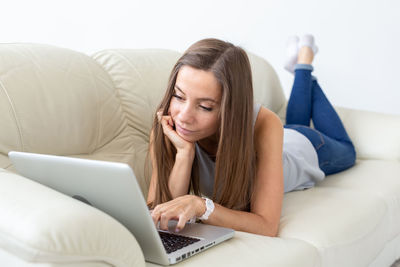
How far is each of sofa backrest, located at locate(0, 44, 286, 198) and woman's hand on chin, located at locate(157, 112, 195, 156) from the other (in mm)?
311

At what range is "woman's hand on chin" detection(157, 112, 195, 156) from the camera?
155 cm

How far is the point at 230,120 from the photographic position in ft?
4.71

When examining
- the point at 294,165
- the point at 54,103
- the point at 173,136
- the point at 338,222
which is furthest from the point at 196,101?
the point at 294,165

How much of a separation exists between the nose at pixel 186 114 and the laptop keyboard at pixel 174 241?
317 mm

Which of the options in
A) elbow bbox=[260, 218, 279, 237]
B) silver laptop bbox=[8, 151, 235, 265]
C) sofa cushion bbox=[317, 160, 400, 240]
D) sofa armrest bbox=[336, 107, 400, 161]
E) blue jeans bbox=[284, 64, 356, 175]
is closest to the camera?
silver laptop bbox=[8, 151, 235, 265]

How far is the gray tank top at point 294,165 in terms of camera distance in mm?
1727

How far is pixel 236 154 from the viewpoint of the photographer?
4.90 feet

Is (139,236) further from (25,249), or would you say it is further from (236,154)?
(236,154)

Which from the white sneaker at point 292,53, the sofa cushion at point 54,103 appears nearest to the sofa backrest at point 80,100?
the sofa cushion at point 54,103

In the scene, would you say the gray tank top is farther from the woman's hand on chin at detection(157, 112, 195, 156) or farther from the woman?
the woman's hand on chin at detection(157, 112, 195, 156)

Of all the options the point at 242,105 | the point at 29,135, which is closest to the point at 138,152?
the point at 29,135

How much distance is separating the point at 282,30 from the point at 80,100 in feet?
7.00

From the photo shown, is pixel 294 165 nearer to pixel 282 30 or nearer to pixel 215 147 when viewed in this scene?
pixel 215 147

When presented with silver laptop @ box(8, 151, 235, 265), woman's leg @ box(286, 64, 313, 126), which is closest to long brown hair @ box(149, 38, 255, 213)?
silver laptop @ box(8, 151, 235, 265)
